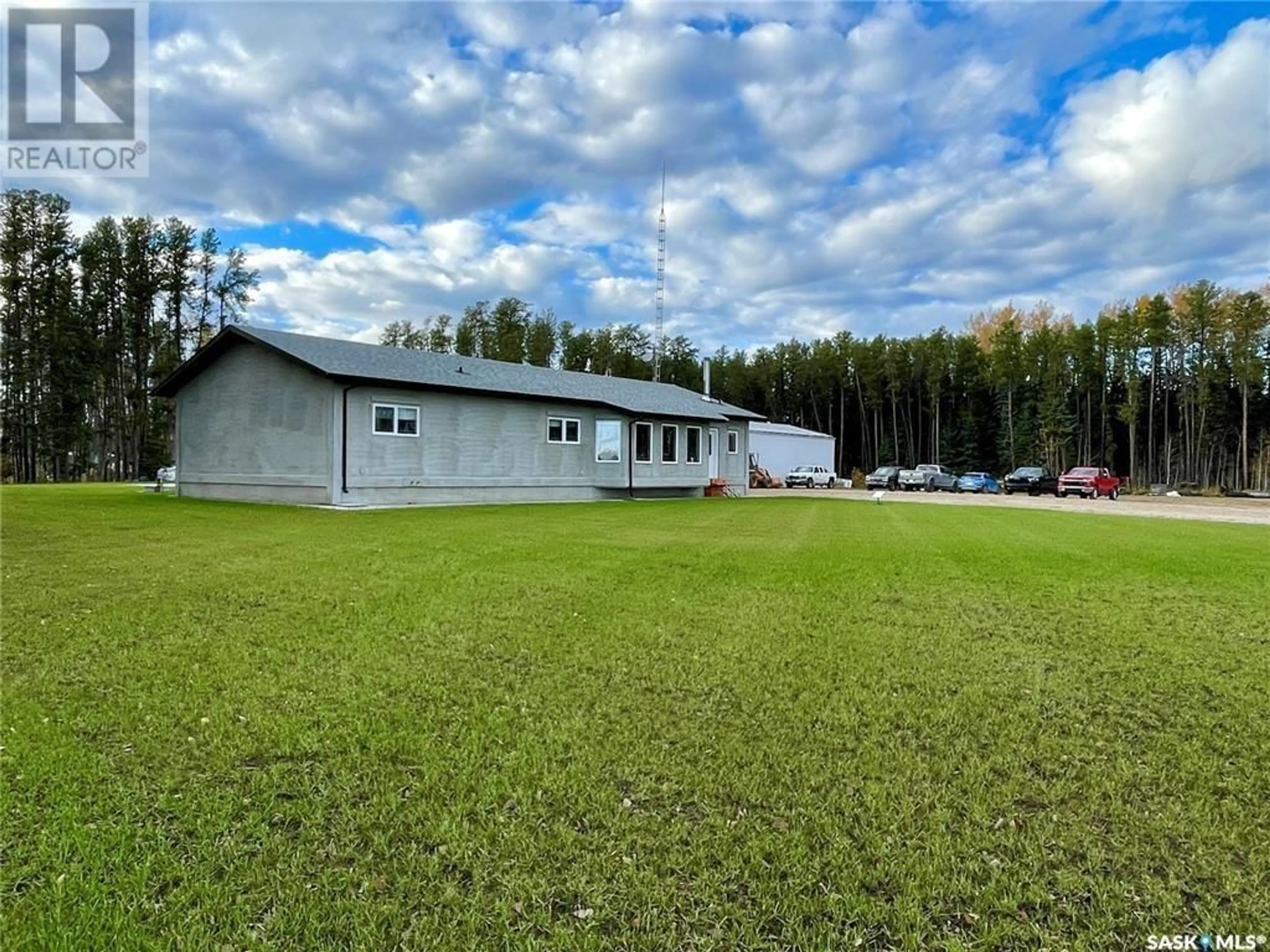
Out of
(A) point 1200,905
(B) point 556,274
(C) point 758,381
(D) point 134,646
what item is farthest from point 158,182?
(C) point 758,381

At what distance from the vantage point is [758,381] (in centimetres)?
5725

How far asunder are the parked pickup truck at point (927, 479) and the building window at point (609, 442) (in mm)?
21146

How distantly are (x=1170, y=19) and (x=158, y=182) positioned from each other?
15.9 meters

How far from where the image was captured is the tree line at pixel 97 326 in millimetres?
35250

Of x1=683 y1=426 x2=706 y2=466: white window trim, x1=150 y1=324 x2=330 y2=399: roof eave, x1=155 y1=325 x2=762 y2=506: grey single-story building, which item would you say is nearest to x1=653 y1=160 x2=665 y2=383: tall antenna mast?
x1=683 y1=426 x2=706 y2=466: white window trim

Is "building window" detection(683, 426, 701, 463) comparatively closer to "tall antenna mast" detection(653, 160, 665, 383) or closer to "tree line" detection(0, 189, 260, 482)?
"tall antenna mast" detection(653, 160, 665, 383)

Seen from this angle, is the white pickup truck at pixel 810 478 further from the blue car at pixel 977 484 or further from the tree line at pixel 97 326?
the tree line at pixel 97 326

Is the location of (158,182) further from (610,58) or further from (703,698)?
(703,698)

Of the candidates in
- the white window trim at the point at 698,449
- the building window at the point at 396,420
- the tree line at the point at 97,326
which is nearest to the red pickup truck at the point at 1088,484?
the white window trim at the point at 698,449

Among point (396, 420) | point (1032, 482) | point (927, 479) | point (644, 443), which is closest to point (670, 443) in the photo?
point (644, 443)

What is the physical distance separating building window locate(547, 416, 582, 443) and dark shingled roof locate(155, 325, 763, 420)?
68cm

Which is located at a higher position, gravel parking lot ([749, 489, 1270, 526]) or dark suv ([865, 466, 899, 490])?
dark suv ([865, 466, 899, 490])

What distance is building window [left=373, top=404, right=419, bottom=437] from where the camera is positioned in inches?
694

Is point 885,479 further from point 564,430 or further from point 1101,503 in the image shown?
point 564,430
